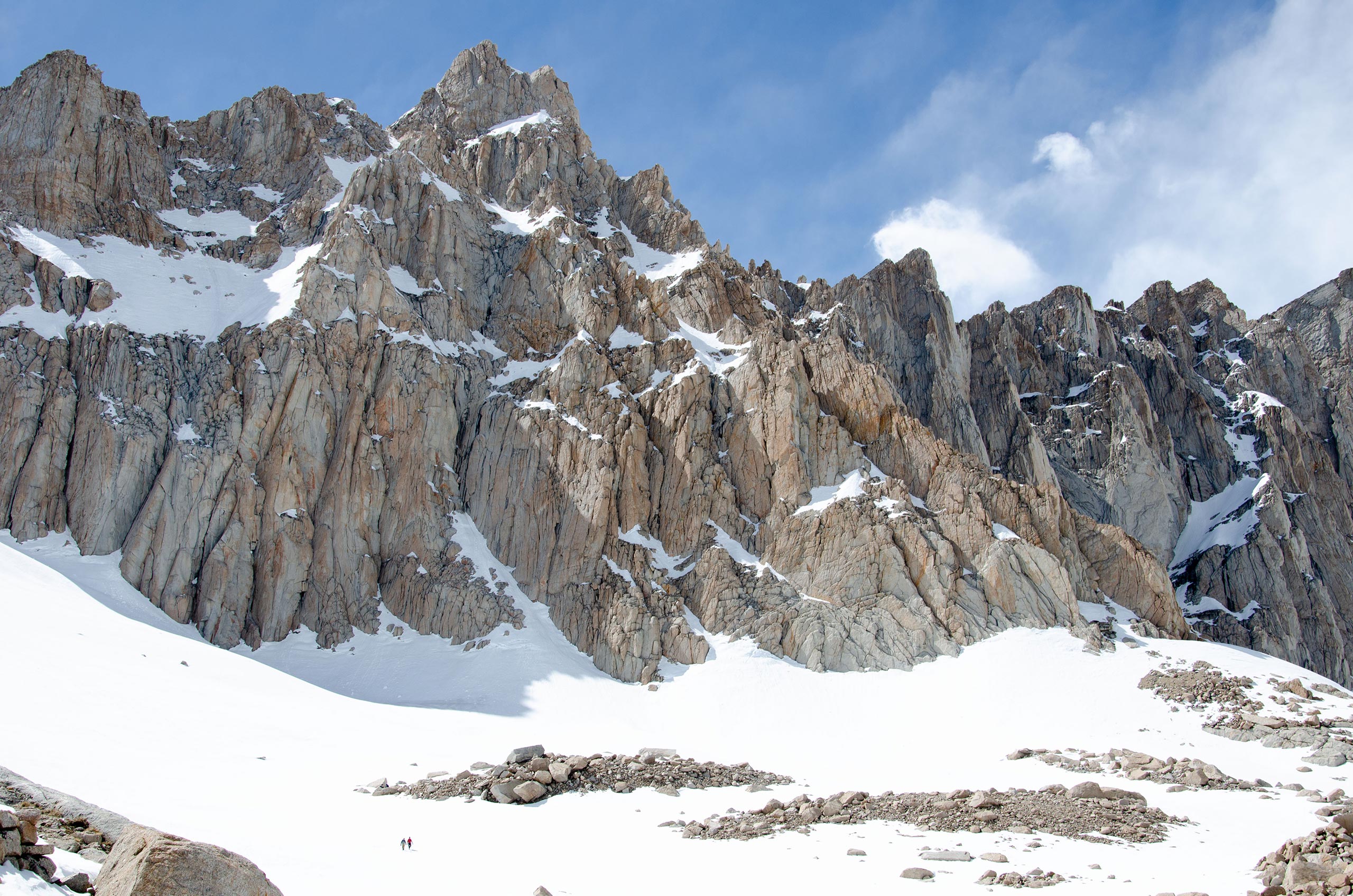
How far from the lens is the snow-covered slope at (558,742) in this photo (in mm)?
19922

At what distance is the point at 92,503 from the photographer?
1975 inches

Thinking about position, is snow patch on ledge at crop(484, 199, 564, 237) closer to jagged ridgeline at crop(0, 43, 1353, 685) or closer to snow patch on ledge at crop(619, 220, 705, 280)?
jagged ridgeline at crop(0, 43, 1353, 685)

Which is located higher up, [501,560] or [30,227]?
[30,227]

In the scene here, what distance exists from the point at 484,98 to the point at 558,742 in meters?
76.8

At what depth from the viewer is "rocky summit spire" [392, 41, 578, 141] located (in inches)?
3558

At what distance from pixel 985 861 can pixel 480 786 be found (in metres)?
16.6

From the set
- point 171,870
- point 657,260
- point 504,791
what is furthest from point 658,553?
point 171,870

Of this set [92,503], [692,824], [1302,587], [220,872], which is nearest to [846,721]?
[692,824]

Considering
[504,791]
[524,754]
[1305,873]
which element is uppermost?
[524,754]

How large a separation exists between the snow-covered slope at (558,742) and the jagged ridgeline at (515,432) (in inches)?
126

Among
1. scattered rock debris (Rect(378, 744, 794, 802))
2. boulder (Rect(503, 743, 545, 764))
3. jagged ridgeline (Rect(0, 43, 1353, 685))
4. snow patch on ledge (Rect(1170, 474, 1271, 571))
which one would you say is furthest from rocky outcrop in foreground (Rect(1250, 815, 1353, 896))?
snow patch on ledge (Rect(1170, 474, 1271, 571))

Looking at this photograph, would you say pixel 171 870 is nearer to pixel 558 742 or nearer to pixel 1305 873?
pixel 1305 873

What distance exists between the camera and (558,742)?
38688 mm

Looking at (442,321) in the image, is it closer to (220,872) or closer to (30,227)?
(30,227)
